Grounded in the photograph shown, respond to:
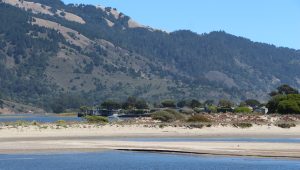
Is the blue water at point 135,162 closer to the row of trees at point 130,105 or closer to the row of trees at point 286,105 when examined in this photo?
the row of trees at point 286,105

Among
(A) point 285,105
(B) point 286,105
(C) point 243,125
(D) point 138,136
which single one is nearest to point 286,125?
(C) point 243,125

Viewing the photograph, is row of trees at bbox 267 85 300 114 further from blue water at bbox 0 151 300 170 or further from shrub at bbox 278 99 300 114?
blue water at bbox 0 151 300 170

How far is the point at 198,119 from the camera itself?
77062mm

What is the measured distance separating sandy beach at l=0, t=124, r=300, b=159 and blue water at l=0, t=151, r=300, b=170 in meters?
2.26

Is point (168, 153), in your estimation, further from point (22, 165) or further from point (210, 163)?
point (22, 165)

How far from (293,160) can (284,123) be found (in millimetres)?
32557

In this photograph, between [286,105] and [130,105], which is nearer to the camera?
[286,105]

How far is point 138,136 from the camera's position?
61.3 m

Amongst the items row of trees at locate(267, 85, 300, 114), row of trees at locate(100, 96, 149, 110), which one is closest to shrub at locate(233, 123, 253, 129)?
row of trees at locate(267, 85, 300, 114)

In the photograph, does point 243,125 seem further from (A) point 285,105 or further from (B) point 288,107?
(A) point 285,105

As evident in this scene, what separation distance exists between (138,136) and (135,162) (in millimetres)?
22815

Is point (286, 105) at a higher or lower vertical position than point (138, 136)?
higher

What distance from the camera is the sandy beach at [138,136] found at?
43.7 metres

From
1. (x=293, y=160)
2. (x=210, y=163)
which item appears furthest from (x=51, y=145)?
(x=293, y=160)
